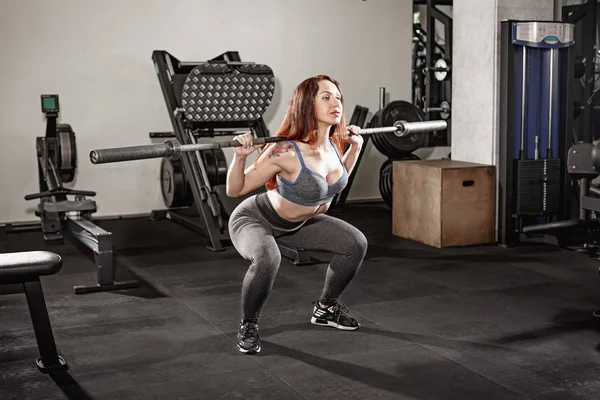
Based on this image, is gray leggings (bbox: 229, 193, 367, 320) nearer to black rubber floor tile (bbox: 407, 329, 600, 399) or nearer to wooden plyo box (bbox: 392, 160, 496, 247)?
black rubber floor tile (bbox: 407, 329, 600, 399)

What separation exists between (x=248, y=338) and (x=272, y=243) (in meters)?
0.42

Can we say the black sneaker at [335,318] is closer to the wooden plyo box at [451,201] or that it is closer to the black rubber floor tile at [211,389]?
the black rubber floor tile at [211,389]

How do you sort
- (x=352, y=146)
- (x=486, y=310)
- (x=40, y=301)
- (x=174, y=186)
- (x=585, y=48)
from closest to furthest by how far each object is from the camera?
(x=40, y=301), (x=352, y=146), (x=486, y=310), (x=174, y=186), (x=585, y=48)

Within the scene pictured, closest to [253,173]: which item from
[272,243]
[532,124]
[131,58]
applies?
[272,243]

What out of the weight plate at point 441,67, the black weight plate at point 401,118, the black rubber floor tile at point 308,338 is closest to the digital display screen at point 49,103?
the black weight plate at point 401,118

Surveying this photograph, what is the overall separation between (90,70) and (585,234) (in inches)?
172

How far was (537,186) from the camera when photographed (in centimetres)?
552

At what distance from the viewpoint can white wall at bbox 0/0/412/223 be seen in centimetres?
654

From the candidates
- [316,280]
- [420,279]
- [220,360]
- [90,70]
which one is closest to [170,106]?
[90,70]

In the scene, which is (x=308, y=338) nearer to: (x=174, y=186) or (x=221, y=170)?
(x=221, y=170)

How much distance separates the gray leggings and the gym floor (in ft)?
0.78

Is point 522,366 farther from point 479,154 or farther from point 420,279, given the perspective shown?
point 479,154

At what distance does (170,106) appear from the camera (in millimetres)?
5879

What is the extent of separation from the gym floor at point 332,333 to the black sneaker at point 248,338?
49 mm
